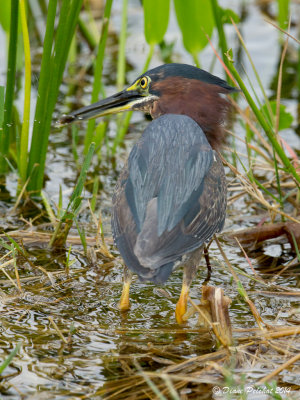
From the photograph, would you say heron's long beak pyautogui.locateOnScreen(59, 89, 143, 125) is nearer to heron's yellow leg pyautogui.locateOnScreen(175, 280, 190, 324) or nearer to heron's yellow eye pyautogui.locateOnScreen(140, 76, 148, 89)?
heron's yellow eye pyautogui.locateOnScreen(140, 76, 148, 89)

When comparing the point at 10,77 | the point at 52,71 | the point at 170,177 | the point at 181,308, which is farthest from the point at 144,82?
the point at 181,308

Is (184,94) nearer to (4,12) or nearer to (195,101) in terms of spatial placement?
(195,101)

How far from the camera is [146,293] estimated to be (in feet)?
13.1

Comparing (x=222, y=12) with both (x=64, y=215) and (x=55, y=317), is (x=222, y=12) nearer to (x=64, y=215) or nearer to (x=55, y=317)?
(x=64, y=215)

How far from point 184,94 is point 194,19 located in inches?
49.2

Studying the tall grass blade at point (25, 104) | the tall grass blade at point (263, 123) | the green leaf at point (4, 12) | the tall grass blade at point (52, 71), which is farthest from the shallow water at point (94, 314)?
the green leaf at point (4, 12)

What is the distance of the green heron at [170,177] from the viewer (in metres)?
3.35

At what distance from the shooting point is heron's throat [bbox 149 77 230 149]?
4.15 meters

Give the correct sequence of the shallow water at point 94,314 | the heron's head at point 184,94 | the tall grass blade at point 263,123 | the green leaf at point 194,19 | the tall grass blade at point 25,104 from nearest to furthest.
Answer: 1. the shallow water at point 94,314
2. the tall grass blade at point 263,123
3. the heron's head at point 184,94
4. the tall grass blade at point 25,104
5. the green leaf at point 194,19

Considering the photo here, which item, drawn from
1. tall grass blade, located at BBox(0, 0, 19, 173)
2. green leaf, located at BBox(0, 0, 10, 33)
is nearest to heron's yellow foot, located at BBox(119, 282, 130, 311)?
tall grass blade, located at BBox(0, 0, 19, 173)

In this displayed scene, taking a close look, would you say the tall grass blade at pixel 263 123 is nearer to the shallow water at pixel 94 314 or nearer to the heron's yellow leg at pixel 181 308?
the shallow water at pixel 94 314

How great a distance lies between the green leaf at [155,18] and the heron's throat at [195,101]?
105 cm

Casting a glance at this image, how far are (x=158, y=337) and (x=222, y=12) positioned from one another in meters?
2.66

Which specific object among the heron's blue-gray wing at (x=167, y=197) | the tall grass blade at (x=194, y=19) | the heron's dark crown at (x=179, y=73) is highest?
the tall grass blade at (x=194, y=19)
